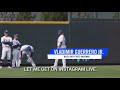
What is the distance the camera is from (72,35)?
14625mm

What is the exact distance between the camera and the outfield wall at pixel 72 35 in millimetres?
14398

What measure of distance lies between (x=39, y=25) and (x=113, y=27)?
292 centimetres

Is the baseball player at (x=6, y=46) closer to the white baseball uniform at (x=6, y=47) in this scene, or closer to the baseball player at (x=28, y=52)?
the white baseball uniform at (x=6, y=47)

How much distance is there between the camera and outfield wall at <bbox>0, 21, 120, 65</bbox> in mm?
14398

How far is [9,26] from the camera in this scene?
14312mm

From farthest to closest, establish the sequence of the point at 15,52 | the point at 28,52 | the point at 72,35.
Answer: the point at 72,35
the point at 28,52
the point at 15,52

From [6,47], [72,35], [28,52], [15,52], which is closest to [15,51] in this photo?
[15,52]

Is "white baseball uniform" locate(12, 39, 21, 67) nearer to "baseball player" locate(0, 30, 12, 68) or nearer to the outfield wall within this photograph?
"baseball player" locate(0, 30, 12, 68)

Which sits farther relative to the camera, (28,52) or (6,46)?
(28,52)

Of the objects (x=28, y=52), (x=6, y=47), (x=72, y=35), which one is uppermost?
(x=72, y=35)

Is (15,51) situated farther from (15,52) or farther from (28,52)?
(28,52)
